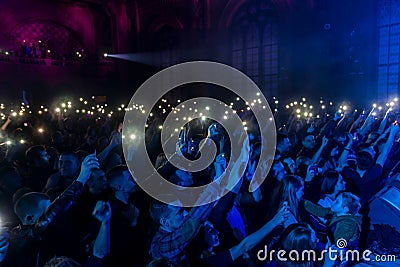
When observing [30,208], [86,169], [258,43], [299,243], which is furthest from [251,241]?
[258,43]

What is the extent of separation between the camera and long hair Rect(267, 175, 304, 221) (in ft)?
10.3

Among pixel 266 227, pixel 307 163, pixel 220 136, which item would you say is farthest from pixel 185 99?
pixel 266 227

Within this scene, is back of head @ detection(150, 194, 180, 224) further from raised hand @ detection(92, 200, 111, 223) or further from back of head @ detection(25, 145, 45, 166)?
back of head @ detection(25, 145, 45, 166)

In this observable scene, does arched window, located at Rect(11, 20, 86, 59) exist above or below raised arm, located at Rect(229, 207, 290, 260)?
above

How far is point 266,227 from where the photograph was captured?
111 inches

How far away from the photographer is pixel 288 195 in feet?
10.4

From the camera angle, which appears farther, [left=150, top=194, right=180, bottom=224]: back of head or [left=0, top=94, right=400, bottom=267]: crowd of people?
[left=150, top=194, right=180, bottom=224]: back of head

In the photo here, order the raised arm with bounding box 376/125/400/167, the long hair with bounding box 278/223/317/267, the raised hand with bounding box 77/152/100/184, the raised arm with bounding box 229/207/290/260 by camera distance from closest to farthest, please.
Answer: the long hair with bounding box 278/223/317/267
the raised arm with bounding box 229/207/290/260
the raised hand with bounding box 77/152/100/184
the raised arm with bounding box 376/125/400/167

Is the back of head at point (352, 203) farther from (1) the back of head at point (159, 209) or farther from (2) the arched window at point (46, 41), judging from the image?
(2) the arched window at point (46, 41)

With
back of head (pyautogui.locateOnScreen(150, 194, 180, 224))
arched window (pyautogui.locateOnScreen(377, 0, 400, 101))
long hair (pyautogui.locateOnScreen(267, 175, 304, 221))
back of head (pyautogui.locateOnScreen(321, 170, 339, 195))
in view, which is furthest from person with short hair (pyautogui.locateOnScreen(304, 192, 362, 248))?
arched window (pyautogui.locateOnScreen(377, 0, 400, 101))

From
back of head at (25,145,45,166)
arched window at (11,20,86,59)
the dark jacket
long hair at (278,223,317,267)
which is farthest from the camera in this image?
arched window at (11,20,86,59)

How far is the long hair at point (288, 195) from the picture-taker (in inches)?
124

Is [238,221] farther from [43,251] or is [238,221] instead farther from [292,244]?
[43,251]

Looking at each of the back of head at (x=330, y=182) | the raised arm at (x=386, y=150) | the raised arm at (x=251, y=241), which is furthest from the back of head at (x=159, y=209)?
the raised arm at (x=386, y=150)
